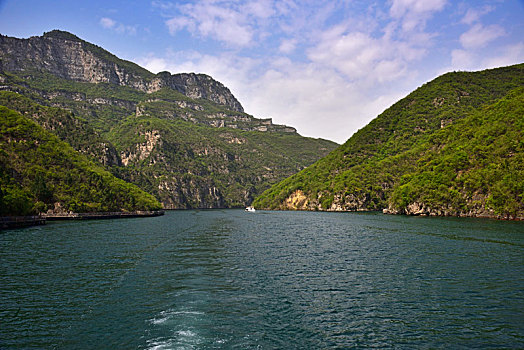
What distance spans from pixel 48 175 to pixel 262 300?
15463 cm

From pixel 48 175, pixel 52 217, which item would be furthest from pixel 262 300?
pixel 48 175

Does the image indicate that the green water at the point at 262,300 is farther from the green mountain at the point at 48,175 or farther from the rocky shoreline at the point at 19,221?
the green mountain at the point at 48,175

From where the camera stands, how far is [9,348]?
1775 cm

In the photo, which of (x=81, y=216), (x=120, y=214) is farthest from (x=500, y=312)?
(x=120, y=214)

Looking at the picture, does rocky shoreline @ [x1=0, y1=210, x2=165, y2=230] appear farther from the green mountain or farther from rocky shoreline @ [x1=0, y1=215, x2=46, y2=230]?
the green mountain

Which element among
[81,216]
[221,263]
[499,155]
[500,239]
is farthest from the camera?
[81,216]

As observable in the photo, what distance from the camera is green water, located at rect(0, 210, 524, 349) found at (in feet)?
63.7

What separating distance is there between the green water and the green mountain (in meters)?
96.4

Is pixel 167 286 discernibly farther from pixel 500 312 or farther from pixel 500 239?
pixel 500 239

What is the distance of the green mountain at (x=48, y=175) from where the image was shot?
133 meters

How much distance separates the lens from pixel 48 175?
14775 centimetres

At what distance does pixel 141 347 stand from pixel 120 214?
160 m

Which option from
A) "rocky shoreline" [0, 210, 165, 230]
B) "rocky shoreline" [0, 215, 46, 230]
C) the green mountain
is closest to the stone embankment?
"rocky shoreline" [0, 210, 165, 230]

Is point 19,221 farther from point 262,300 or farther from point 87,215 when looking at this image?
point 262,300
